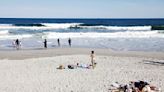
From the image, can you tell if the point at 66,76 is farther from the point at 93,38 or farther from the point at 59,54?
the point at 93,38

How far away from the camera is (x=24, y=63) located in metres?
26.1

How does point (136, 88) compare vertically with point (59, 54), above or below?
above

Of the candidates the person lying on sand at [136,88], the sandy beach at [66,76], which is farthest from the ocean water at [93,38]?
the person lying on sand at [136,88]

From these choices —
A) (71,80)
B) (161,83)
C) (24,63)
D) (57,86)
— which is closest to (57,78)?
(71,80)

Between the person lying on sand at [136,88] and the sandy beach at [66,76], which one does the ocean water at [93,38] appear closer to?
the sandy beach at [66,76]

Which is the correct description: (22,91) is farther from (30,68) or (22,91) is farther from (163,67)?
(163,67)

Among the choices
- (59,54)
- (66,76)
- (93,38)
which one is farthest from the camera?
(93,38)

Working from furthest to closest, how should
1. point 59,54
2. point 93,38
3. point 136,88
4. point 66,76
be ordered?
point 93,38 → point 59,54 → point 66,76 → point 136,88

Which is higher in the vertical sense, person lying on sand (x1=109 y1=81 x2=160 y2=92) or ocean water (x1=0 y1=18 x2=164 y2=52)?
person lying on sand (x1=109 y1=81 x2=160 y2=92)

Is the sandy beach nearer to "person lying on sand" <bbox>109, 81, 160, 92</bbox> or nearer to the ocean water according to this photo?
"person lying on sand" <bbox>109, 81, 160, 92</bbox>

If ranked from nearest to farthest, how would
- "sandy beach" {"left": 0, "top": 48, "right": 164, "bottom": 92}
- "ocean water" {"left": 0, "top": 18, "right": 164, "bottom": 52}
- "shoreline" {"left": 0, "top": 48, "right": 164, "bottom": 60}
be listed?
"sandy beach" {"left": 0, "top": 48, "right": 164, "bottom": 92} < "shoreline" {"left": 0, "top": 48, "right": 164, "bottom": 60} < "ocean water" {"left": 0, "top": 18, "right": 164, "bottom": 52}

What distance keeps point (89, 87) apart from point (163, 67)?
9248 mm

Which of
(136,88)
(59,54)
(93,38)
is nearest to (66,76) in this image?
(136,88)

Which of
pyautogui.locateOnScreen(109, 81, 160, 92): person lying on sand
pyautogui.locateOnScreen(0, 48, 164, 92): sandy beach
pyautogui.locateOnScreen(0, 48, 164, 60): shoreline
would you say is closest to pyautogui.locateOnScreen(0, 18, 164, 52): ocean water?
pyautogui.locateOnScreen(0, 48, 164, 60): shoreline
